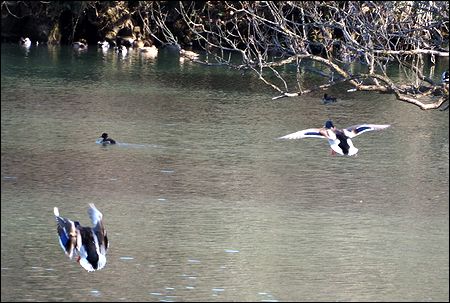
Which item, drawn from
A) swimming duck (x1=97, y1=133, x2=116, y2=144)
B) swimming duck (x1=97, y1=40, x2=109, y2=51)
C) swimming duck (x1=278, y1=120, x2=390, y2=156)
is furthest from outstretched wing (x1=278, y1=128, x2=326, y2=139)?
swimming duck (x1=97, y1=40, x2=109, y2=51)

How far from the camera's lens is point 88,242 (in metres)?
7.64

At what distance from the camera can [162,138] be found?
1809 cm

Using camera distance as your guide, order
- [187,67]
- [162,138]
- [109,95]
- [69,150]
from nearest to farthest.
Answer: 1. [69,150]
2. [162,138]
3. [109,95]
4. [187,67]

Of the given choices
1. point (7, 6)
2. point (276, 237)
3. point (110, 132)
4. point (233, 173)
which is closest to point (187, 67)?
point (7, 6)

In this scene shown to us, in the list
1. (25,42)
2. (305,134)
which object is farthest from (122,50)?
(305,134)

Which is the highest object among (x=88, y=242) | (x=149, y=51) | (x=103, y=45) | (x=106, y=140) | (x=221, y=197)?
(x=88, y=242)

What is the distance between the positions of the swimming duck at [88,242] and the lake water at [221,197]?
2.36 meters

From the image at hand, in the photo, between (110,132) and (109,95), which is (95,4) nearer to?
(109,95)

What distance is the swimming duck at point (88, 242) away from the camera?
24.8 feet

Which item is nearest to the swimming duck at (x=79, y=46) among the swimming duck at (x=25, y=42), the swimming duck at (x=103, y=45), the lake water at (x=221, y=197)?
the swimming duck at (x=103, y=45)

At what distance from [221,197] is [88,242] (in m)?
6.32

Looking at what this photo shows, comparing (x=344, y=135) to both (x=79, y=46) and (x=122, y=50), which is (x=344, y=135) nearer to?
(x=122, y=50)

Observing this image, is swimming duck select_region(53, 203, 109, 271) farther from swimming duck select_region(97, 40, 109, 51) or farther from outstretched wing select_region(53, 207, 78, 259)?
swimming duck select_region(97, 40, 109, 51)

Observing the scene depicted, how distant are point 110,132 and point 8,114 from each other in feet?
7.55
